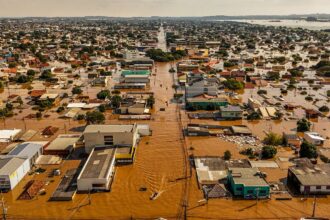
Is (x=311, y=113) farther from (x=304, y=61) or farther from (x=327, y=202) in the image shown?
(x=304, y=61)

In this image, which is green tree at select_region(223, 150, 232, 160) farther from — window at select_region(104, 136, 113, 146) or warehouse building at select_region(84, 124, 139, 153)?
window at select_region(104, 136, 113, 146)

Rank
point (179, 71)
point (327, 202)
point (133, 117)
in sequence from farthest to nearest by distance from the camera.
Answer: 1. point (179, 71)
2. point (133, 117)
3. point (327, 202)

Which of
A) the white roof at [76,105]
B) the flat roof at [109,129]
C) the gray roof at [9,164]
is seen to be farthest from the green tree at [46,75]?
the gray roof at [9,164]

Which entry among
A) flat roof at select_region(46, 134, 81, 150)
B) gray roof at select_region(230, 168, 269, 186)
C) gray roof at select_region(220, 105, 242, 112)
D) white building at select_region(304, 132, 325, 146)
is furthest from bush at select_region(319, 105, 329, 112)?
flat roof at select_region(46, 134, 81, 150)

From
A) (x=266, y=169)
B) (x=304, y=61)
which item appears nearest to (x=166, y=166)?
(x=266, y=169)

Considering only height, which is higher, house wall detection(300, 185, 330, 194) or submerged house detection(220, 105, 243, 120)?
submerged house detection(220, 105, 243, 120)

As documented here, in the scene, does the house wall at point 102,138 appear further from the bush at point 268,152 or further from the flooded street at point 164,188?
the bush at point 268,152

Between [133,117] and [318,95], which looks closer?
[133,117]
